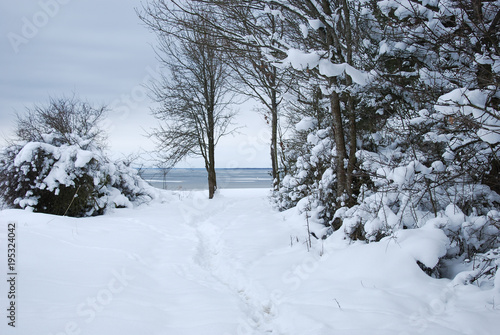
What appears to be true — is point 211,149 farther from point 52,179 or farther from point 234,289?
point 234,289

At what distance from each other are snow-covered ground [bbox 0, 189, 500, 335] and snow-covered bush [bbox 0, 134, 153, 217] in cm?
274

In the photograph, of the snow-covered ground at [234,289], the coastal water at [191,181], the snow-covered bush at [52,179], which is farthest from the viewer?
the coastal water at [191,181]

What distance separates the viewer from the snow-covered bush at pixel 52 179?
7.85 m

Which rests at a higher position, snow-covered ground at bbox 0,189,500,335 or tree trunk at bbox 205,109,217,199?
tree trunk at bbox 205,109,217,199

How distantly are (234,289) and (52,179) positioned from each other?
6527mm

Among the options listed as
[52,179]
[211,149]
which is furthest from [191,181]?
[52,179]

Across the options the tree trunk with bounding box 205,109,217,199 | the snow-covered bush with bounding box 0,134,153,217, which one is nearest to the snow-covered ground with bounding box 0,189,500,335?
the snow-covered bush with bounding box 0,134,153,217

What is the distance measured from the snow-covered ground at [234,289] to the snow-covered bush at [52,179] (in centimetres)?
274

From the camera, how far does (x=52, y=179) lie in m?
7.90

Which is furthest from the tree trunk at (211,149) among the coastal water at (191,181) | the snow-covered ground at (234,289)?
the snow-covered ground at (234,289)

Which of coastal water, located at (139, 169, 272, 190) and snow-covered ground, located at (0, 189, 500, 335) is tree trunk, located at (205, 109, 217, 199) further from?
snow-covered ground, located at (0, 189, 500, 335)

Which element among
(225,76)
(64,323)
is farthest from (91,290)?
(225,76)

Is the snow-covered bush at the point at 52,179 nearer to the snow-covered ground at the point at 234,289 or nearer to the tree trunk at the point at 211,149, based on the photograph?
the snow-covered ground at the point at 234,289

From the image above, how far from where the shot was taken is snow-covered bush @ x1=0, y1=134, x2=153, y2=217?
7852 mm
